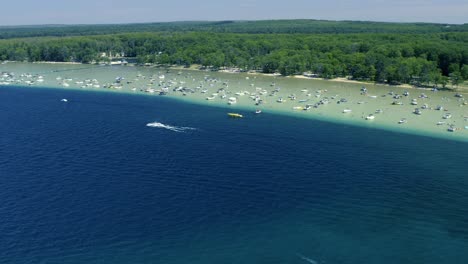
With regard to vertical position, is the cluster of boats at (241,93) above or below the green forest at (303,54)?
below

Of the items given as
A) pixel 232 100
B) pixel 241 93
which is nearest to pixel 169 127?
pixel 232 100

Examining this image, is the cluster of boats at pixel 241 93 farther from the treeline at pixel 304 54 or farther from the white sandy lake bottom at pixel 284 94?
the treeline at pixel 304 54

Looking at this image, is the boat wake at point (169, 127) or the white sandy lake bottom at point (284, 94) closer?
the boat wake at point (169, 127)

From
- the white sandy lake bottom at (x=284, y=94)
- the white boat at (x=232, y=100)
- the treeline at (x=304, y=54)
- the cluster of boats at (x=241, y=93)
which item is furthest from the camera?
the treeline at (x=304, y=54)

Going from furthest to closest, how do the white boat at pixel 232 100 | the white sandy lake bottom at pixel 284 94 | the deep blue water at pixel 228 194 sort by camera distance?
1. the white boat at pixel 232 100
2. the white sandy lake bottom at pixel 284 94
3. the deep blue water at pixel 228 194

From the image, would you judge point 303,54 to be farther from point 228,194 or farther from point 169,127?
point 228,194

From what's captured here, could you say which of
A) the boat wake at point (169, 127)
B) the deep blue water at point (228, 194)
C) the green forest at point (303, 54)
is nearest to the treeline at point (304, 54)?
the green forest at point (303, 54)

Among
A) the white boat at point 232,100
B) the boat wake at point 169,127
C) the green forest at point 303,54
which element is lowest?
the boat wake at point 169,127
